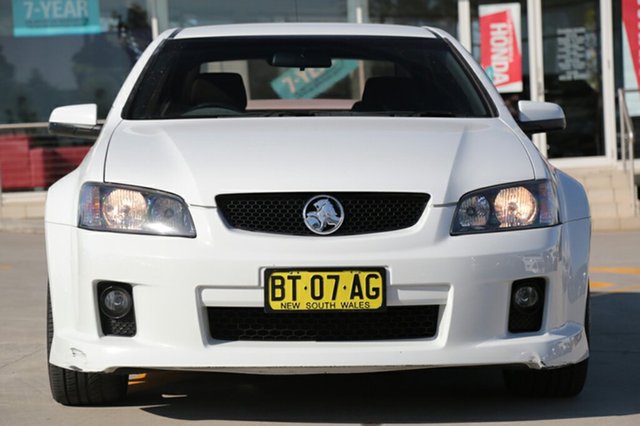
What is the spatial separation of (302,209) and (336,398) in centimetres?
97

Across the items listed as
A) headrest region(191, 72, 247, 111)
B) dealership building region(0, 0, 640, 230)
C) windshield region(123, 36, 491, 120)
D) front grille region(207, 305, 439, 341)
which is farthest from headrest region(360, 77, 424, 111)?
dealership building region(0, 0, 640, 230)

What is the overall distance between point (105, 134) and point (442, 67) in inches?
63.6

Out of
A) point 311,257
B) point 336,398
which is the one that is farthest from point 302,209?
point 336,398

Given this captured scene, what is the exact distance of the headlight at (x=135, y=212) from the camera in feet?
15.7

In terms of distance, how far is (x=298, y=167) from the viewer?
4871 mm

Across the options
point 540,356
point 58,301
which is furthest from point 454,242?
point 58,301

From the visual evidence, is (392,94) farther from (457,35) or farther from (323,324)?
(457,35)

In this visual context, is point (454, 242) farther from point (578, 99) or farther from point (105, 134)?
point (578, 99)

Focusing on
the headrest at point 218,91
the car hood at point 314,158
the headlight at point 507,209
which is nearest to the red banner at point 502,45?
the headrest at point 218,91

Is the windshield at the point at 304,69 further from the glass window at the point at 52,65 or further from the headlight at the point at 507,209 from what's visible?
the glass window at the point at 52,65

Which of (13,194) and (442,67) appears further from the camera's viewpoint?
(13,194)

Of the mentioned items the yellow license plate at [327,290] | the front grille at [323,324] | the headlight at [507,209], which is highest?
the headlight at [507,209]

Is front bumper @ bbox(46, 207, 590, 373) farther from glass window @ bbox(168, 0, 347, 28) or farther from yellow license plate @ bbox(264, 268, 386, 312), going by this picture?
glass window @ bbox(168, 0, 347, 28)

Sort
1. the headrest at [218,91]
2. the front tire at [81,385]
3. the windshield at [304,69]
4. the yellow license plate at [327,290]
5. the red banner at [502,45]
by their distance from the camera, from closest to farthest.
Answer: the yellow license plate at [327,290] < the front tire at [81,385] < the windshield at [304,69] < the headrest at [218,91] < the red banner at [502,45]
